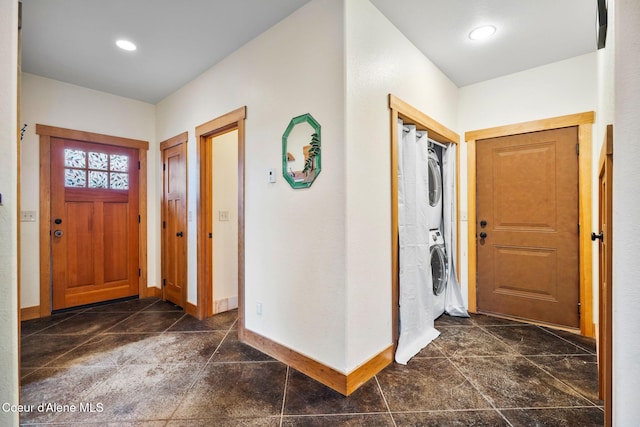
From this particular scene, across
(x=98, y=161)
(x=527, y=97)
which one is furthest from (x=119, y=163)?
(x=527, y=97)

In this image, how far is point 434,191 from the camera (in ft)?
10.1

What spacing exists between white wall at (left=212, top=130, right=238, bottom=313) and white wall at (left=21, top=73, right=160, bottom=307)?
126 cm

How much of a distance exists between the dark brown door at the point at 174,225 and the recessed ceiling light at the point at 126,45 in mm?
1073

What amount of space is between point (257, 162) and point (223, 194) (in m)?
1.17

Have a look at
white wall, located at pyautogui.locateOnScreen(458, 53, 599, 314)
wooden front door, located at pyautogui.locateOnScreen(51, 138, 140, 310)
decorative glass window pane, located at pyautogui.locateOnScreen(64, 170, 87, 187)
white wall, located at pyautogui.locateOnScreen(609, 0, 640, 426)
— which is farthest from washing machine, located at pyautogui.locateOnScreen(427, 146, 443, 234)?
decorative glass window pane, located at pyautogui.locateOnScreen(64, 170, 87, 187)

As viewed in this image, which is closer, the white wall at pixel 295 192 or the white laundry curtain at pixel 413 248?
the white wall at pixel 295 192

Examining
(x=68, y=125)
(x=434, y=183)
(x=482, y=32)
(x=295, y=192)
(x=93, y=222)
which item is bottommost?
(x=93, y=222)

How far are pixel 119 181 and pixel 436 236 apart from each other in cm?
405

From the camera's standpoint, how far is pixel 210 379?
200cm

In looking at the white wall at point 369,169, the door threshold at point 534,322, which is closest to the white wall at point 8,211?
the white wall at point 369,169

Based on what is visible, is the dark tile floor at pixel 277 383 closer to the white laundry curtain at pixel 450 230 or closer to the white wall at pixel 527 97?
the white laundry curtain at pixel 450 230

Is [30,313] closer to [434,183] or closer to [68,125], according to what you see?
[68,125]

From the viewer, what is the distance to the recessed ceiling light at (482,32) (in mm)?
2324

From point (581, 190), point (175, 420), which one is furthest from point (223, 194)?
point (581, 190)
